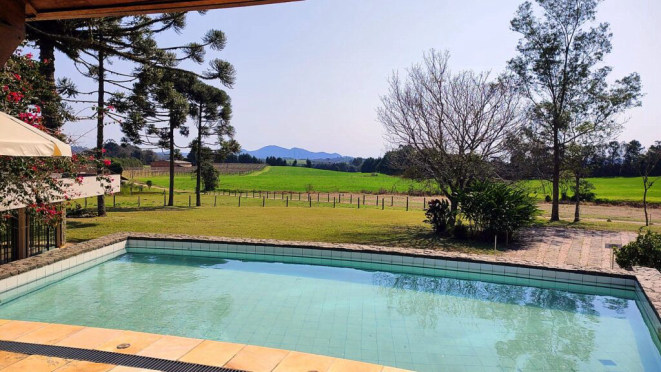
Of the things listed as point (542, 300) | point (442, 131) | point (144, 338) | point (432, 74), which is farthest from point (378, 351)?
point (432, 74)

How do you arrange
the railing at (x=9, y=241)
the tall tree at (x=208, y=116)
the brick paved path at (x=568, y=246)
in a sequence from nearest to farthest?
the railing at (x=9, y=241) → the brick paved path at (x=568, y=246) → the tall tree at (x=208, y=116)

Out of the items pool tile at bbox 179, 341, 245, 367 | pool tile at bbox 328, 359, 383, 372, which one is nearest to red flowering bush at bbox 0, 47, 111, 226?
pool tile at bbox 179, 341, 245, 367

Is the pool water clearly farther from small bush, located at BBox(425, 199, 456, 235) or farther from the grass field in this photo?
small bush, located at BBox(425, 199, 456, 235)

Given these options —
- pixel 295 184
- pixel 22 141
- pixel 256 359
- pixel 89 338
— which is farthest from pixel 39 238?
pixel 295 184

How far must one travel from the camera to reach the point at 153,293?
24.0 feet

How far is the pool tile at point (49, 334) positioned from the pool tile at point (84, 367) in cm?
78

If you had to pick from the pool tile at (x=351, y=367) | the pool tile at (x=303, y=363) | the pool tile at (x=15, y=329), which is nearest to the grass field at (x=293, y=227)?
the pool tile at (x=15, y=329)

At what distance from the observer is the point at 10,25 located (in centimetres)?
238

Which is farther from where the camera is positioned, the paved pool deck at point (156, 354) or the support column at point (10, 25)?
the paved pool deck at point (156, 354)

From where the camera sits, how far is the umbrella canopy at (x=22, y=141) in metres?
3.70

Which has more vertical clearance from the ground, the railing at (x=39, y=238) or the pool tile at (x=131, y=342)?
the railing at (x=39, y=238)

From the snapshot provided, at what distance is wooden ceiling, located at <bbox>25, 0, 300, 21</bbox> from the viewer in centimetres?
238

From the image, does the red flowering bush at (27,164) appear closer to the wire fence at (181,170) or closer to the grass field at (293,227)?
the grass field at (293,227)

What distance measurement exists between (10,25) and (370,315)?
5494mm
